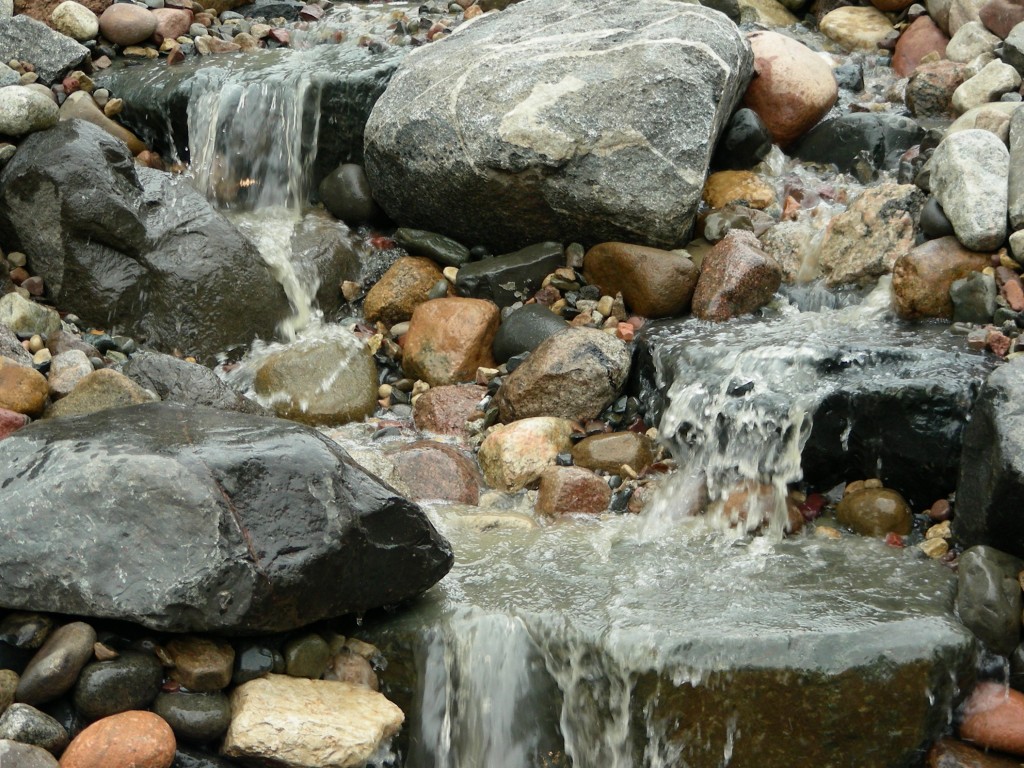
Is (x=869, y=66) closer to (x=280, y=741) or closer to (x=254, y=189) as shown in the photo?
(x=254, y=189)

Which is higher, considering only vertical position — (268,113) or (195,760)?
(268,113)

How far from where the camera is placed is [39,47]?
7223mm

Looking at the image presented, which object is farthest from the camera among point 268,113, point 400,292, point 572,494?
point 268,113

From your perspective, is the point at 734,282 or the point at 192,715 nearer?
the point at 192,715

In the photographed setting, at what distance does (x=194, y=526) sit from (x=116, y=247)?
3187 mm

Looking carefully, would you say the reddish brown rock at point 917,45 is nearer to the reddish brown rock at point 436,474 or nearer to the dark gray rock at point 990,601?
the reddish brown rock at point 436,474

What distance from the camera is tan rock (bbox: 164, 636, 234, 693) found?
3344 mm

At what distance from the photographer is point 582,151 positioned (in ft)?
20.1

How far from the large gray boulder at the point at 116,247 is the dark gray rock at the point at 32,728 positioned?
311 centimetres

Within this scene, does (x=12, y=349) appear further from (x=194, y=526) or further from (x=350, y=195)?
(x=350, y=195)

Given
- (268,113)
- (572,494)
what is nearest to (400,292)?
(268,113)

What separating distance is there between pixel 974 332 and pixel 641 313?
1678 millimetres

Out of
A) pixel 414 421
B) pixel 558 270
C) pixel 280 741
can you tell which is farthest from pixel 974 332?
pixel 280 741

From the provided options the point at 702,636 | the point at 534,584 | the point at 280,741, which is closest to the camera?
the point at 280,741
